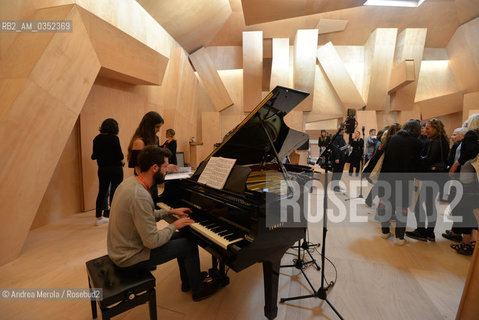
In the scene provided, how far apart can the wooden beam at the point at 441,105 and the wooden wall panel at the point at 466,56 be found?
370 millimetres

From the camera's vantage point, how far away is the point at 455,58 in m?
8.11

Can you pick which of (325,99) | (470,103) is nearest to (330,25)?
(325,99)

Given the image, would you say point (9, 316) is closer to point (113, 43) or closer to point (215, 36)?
point (113, 43)

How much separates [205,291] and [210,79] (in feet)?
23.9

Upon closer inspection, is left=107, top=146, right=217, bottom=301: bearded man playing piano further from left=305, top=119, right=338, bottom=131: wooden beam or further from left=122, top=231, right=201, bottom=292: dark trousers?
left=305, top=119, right=338, bottom=131: wooden beam

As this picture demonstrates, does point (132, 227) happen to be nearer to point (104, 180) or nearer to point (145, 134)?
point (145, 134)

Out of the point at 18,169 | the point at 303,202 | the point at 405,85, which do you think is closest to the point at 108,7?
the point at 18,169

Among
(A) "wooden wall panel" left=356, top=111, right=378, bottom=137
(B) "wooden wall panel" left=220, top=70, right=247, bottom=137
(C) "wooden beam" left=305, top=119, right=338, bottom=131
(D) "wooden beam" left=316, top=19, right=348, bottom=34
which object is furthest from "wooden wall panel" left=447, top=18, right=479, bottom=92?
(B) "wooden wall panel" left=220, top=70, right=247, bottom=137

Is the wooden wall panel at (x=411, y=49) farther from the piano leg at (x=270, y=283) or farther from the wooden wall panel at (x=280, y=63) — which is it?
the piano leg at (x=270, y=283)

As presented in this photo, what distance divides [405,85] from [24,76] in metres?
9.63

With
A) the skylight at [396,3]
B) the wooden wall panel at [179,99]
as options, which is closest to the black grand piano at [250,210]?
the wooden wall panel at [179,99]

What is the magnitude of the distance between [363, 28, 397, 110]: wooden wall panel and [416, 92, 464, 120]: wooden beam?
1.52 m

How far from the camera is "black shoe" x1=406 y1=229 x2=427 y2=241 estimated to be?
3162mm

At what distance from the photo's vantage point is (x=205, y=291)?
203 cm
